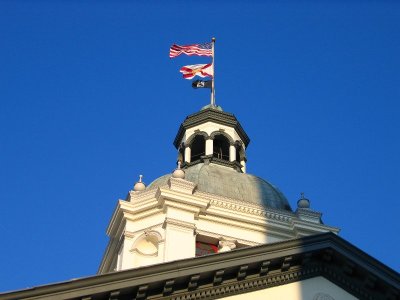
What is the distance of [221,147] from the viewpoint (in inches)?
2021

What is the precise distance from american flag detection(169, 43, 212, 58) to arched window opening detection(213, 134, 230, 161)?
208 inches

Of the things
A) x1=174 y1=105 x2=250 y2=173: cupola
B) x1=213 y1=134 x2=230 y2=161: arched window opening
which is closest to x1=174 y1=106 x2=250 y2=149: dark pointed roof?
x1=174 y1=105 x2=250 y2=173: cupola

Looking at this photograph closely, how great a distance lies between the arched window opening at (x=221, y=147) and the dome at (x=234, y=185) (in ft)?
13.2

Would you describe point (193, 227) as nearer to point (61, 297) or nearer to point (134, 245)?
point (134, 245)

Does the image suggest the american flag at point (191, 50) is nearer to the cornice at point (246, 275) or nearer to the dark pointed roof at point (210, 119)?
the dark pointed roof at point (210, 119)

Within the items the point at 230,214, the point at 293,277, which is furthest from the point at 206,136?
the point at 293,277

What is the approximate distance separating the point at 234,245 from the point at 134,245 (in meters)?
4.66

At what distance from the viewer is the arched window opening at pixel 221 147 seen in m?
50.6

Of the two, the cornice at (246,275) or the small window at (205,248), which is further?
the small window at (205,248)

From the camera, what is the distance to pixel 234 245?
39125 mm

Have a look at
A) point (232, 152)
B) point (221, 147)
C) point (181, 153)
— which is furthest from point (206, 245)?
point (221, 147)

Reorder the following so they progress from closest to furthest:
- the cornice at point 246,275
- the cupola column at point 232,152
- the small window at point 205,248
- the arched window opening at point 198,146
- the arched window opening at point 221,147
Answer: the cornice at point 246,275
the small window at point 205,248
the cupola column at point 232,152
the arched window opening at point 221,147
the arched window opening at point 198,146

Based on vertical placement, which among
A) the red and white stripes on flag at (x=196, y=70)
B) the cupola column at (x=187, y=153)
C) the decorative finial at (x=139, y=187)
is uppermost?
the red and white stripes on flag at (x=196, y=70)

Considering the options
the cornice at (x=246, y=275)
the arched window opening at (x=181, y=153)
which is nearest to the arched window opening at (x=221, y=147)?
the arched window opening at (x=181, y=153)
